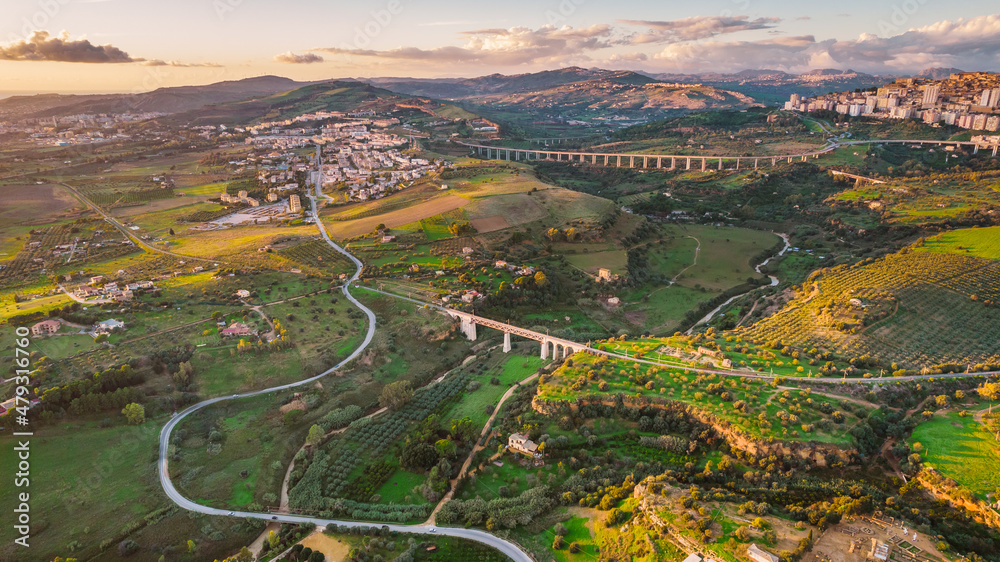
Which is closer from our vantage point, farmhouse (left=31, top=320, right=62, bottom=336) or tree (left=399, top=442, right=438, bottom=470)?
tree (left=399, top=442, right=438, bottom=470)

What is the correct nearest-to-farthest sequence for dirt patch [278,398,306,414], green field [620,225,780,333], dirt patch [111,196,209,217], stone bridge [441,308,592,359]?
dirt patch [278,398,306,414]
stone bridge [441,308,592,359]
green field [620,225,780,333]
dirt patch [111,196,209,217]

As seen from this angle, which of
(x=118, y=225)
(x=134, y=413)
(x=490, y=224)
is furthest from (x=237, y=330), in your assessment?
(x=118, y=225)

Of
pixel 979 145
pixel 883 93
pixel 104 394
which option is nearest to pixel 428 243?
pixel 104 394

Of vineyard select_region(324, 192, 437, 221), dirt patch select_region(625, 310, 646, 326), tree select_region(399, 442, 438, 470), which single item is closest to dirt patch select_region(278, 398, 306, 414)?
tree select_region(399, 442, 438, 470)

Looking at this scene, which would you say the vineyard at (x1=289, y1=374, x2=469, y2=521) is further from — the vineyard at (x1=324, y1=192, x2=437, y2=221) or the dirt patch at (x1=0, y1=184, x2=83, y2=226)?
the dirt patch at (x1=0, y1=184, x2=83, y2=226)

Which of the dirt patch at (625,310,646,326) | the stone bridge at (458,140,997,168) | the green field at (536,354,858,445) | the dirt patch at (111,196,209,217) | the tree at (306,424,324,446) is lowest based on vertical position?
the tree at (306,424,324,446)

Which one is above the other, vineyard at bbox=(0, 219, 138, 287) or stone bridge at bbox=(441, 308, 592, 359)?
vineyard at bbox=(0, 219, 138, 287)

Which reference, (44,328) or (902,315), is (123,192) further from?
(902,315)

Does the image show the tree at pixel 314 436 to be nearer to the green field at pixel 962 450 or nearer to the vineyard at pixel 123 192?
the green field at pixel 962 450
